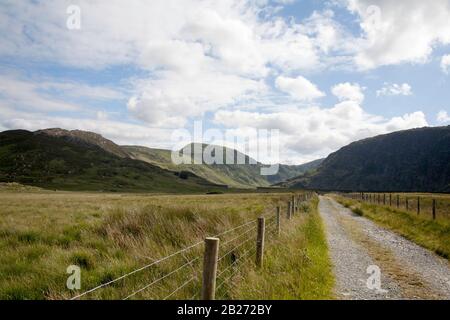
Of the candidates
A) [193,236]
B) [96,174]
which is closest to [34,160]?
[96,174]

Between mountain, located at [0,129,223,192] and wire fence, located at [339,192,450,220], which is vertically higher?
mountain, located at [0,129,223,192]

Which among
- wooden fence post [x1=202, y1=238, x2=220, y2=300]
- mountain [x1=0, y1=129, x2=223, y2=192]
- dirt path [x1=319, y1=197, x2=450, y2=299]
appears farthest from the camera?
mountain [x1=0, y1=129, x2=223, y2=192]

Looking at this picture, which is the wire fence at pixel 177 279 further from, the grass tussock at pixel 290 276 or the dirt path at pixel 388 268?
the dirt path at pixel 388 268

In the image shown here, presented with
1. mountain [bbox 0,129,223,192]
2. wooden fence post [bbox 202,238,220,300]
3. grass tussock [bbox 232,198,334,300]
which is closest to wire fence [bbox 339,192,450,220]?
grass tussock [bbox 232,198,334,300]

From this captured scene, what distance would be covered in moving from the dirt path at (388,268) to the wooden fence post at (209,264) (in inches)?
148

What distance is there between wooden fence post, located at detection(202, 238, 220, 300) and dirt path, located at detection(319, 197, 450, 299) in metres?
3.76

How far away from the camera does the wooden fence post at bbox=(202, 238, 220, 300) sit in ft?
18.7

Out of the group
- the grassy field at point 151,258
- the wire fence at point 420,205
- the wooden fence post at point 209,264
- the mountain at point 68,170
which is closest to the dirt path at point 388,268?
the grassy field at point 151,258

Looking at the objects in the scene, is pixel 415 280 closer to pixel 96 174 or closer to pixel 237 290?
pixel 237 290

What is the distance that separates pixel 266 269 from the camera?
930 centimetres

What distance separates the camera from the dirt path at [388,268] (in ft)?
28.8

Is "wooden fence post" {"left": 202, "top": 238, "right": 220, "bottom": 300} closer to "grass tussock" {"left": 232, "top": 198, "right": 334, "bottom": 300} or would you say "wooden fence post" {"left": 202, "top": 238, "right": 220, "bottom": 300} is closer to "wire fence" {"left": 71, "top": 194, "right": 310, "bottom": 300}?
"wire fence" {"left": 71, "top": 194, "right": 310, "bottom": 300}
